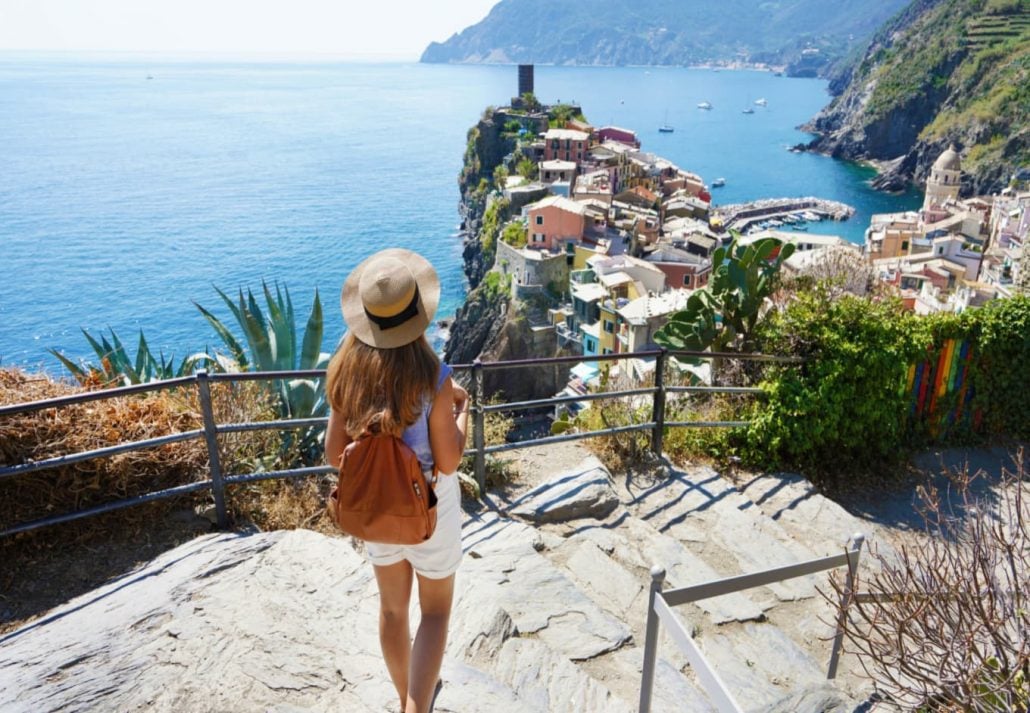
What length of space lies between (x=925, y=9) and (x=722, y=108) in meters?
44.5

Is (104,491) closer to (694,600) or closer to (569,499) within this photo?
(569,499)

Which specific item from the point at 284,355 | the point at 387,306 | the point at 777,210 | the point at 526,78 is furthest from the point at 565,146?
the point at 387,306

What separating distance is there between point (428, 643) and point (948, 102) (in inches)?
4582

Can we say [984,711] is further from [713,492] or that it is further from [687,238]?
[687,238]

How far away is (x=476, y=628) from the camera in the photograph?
3129mm

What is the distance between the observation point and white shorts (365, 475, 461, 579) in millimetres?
2357

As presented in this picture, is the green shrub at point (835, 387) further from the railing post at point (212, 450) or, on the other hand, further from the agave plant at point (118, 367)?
the agave plant at point (118, 367)

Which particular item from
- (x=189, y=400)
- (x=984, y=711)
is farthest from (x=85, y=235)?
(x=984, y=711)

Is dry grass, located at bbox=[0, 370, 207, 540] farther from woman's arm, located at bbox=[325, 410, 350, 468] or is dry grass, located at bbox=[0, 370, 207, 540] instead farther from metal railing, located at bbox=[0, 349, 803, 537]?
woman's arm, located at bbox=[325, 410, 350, 468]

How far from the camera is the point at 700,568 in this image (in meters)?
4.27

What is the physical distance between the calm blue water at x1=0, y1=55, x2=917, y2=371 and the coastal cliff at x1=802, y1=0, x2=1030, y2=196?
248 inches

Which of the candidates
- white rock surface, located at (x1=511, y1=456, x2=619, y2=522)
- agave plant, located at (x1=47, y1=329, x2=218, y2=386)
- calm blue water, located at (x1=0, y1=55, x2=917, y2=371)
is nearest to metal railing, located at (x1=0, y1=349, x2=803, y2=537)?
white rock surface, located at (x1=511, y1=456, x2=619, y2=522)

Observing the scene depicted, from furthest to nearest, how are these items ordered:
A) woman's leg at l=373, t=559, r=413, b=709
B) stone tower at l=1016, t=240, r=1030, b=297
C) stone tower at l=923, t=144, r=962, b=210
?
stone tower at l=923, t=144, r=962, b=210 < stone tower at l=1016, t=240, r=1030, b=297 < woman's leg at l=373, t=559, r=413, b=709

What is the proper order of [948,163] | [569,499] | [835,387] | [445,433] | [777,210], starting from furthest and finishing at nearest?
[777,210] < [948,163] < [835,387] < [569,499] < [445,433]
